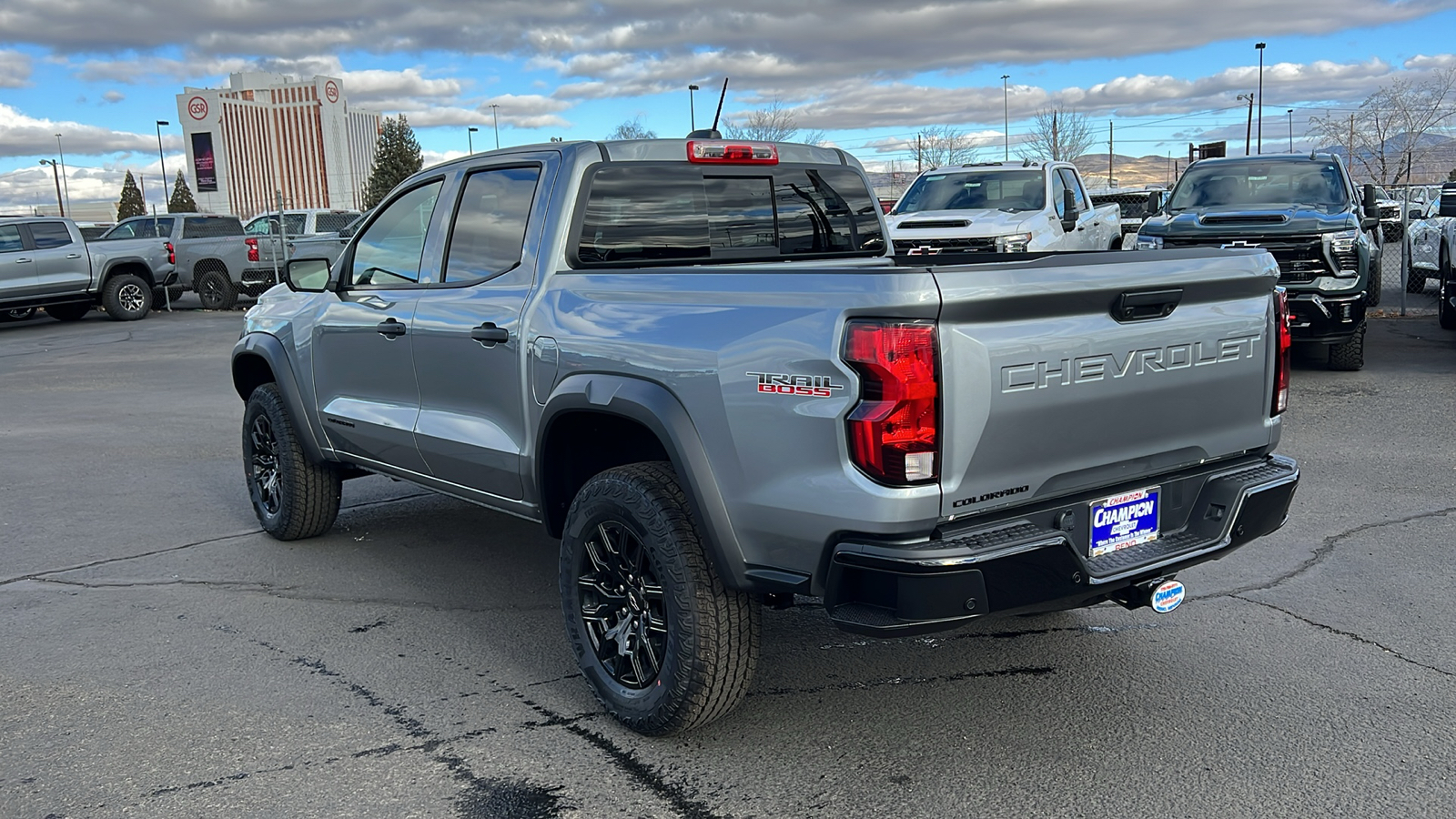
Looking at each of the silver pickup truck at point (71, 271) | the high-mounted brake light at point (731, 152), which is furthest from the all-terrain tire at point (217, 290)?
the high-mounted brake light at point (731, 152)

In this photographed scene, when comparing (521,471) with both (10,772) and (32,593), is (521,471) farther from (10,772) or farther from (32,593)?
(32,593)

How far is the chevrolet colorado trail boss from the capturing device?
10.2 ft

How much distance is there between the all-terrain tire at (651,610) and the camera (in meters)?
3.55

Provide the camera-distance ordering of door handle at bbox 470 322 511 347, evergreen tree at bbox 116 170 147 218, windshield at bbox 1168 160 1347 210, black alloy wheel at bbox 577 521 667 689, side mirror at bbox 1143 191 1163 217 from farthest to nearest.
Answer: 1. evergreen tree at bbox 116 170 147 218
2. side mirror at bbox 1143 191 1163 217
3. windshield at bbox 1168 160 1347 210
4. door handle at bbox 470 322 511 347
5. black alloy wheel at bbox 577 521 667 689

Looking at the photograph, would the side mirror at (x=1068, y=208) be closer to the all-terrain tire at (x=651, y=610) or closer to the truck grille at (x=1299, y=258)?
the truck grille at (x=1299, y=258)

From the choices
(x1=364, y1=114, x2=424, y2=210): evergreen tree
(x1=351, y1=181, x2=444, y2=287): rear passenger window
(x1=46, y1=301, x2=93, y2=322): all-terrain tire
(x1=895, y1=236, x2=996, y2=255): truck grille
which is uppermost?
(x1=364, y1=114, x2=424, y2=210): evergreen tree

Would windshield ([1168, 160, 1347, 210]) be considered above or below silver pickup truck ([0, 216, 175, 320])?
above

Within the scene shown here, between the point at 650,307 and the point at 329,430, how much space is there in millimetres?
2638

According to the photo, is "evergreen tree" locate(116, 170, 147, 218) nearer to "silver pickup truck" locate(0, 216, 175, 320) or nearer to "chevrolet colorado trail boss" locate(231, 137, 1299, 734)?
"silver pickup truck" locate(0, 216, 175, 320)

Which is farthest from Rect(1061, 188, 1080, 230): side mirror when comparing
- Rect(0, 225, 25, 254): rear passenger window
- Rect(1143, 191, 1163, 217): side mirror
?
Rect(0, 225, 25, 254): rear passenger window

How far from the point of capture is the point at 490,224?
4691mm

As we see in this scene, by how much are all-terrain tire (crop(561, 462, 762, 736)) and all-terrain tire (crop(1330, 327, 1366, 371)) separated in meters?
9.33

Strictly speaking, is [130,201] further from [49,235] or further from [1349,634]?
[1349,634]

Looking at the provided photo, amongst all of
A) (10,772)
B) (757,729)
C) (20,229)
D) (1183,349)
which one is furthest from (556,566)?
(20,229)
